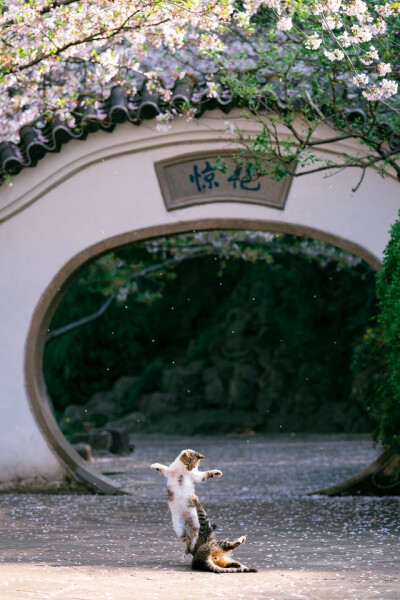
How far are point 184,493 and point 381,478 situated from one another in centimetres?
464

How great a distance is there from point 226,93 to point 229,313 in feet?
61.0

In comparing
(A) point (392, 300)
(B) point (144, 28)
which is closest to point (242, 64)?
(B) point (144, 28)

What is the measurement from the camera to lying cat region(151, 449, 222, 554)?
6754 millimetres

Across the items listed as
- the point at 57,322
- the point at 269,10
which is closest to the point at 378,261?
the point at 269,10

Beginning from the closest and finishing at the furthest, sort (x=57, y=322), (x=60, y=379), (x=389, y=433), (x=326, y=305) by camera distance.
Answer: (x=389, y=433) < (x=57, y=322) < (x=326, y=305) < (x=60, y=379)

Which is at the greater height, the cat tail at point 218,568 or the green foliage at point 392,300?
the green foliage at point 392,300

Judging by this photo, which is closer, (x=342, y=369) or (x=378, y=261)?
(x=378, y=261)

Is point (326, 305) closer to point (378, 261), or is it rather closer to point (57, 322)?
point (57, 322)

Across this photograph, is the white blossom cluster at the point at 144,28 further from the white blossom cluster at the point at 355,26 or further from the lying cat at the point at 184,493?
the lying cat at the point at 184,493

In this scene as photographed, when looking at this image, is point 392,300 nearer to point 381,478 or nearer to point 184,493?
point 381,478

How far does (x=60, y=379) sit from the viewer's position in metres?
28.2

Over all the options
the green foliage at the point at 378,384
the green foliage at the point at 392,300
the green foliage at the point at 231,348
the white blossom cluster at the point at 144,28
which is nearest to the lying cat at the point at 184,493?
the green foliage at the point at 392,300

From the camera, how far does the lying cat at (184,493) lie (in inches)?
266

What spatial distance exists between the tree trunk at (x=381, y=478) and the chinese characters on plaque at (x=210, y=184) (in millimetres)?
2892
